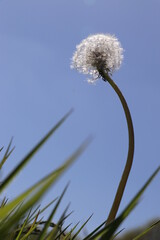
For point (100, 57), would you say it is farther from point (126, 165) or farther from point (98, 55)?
point (126, 165)

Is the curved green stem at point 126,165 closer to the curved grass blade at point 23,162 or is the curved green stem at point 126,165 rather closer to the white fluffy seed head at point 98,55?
the white fluffy seed head at point 98,55

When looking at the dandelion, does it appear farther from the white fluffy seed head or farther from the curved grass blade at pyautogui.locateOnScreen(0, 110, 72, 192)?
the curved grass blade at pyautogui.locateOnScreen(0, 110, 72, 192)

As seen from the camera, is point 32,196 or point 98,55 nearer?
point 32,196

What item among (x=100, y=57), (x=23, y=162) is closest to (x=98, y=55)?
(x=100, y=57)

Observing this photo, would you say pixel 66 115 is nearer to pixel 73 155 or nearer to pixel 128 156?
pixel 73 155

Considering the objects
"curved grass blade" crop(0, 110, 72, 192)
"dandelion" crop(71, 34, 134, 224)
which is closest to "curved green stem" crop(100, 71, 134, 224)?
"dandelion" crop(71, 34, 134, 224)

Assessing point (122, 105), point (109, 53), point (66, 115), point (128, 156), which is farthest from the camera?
point (109, 53)

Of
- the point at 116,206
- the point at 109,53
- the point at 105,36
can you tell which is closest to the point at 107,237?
the point at 116,206

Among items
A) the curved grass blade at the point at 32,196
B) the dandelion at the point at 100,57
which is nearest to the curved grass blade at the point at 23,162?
the curved grass blade at the point at 32,196
